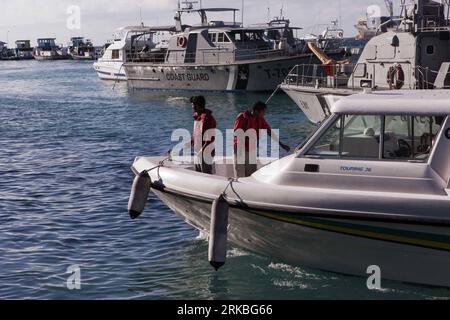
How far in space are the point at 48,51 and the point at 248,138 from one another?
131 m

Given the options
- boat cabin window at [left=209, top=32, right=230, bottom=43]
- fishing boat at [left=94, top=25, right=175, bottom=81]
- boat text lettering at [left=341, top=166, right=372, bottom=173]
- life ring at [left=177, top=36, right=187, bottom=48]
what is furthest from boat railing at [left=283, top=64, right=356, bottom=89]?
fishing boat at [left=94, top=25, right=175, bottom=81]

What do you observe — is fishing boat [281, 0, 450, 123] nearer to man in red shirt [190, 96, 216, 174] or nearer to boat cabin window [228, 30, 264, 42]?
man in red shirt [190, 96, 216, 174]

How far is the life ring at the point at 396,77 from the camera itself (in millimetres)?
22891

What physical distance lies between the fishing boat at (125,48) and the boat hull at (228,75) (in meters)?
7.19

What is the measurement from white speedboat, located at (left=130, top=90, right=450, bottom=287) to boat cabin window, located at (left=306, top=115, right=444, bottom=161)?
12 mm

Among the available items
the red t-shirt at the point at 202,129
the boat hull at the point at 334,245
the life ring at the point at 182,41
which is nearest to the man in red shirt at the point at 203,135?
the red t-shirt at the point at 202,129

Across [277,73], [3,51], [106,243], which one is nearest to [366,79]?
[106,243]

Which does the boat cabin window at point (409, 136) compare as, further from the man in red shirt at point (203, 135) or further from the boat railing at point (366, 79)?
the boat railing at point (366, 79)

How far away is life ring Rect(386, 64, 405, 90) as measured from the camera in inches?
901

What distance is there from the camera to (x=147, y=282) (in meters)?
10.2
